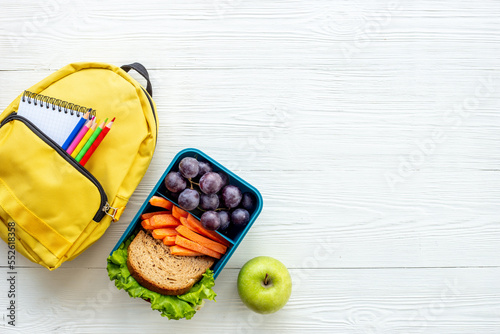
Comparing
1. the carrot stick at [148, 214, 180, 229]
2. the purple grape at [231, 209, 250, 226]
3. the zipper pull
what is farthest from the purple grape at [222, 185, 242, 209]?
the zipper pull

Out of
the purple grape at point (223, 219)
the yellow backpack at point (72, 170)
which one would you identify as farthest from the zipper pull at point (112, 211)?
the purple grape at point (223, 219)

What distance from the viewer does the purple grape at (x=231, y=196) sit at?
82 centimetres

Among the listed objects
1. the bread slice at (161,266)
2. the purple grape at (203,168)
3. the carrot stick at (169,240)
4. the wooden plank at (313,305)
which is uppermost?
the purple grape at (203,168)

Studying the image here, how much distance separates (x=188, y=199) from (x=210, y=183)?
6 centimetres

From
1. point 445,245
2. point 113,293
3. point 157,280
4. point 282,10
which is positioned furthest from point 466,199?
point 113,293

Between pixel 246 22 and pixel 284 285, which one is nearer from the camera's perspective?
pixel 284 285

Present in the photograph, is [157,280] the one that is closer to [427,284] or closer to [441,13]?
[427,284]

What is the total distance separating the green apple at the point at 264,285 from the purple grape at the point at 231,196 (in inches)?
6.3

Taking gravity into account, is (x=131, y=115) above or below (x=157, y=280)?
above

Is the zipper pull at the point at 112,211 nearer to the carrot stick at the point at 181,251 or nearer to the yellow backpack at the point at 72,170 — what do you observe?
the yellow backpack at the point at 72,170

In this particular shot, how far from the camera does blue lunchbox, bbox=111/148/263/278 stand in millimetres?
836

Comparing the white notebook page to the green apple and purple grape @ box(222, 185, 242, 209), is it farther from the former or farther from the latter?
the green apple

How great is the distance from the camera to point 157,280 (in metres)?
0.80

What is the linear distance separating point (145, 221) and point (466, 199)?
80 cm
